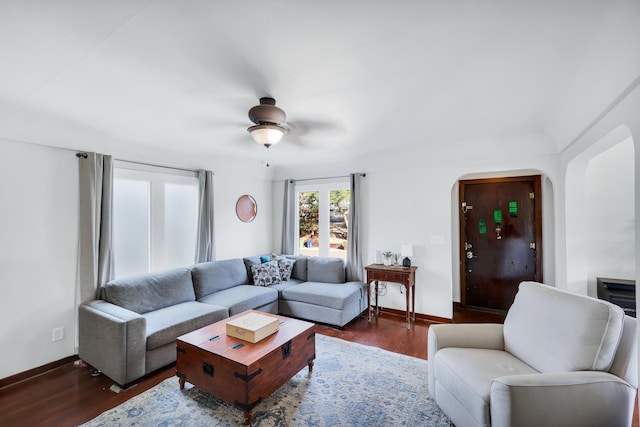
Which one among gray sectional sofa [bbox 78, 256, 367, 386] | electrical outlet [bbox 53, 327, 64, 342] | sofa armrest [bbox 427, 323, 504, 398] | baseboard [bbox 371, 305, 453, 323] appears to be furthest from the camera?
baseboard [bbox 371, 305, 453, 323]

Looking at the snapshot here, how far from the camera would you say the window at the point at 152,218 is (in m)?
3.31

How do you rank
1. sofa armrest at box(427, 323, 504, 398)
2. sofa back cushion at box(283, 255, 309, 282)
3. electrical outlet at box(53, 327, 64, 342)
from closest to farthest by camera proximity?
sofa armrest at box(427, 323, 504, 398)
electrical outlet at box(53, 327, 64, 342)
sofa back cushion at box(283, 255, 309, 282)

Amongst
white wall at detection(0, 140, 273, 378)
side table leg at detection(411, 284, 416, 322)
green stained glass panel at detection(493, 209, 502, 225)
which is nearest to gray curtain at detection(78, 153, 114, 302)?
white wall at detection(0, 140, 273, 378)

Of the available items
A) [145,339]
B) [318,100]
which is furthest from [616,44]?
[145,339]

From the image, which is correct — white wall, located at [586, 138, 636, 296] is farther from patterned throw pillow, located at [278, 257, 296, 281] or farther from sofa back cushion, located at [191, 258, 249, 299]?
sofa back cushion, located at [191, 258, 249, 299]

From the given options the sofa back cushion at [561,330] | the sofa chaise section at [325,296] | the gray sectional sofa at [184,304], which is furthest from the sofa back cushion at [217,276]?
the sofa back cushion at [561,330]

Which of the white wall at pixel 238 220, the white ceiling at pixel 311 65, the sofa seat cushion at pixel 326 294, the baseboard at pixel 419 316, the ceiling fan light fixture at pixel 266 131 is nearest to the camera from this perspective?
the white ceiling at pixel 311 65

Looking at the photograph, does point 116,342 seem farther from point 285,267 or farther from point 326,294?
point 285,267

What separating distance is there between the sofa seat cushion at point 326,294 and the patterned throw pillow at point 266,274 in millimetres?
344

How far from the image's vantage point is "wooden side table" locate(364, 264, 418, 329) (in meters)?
3.78

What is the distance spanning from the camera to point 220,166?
176 inches

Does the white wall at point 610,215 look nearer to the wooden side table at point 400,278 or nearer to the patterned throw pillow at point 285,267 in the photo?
the wooden side table at point 400,278

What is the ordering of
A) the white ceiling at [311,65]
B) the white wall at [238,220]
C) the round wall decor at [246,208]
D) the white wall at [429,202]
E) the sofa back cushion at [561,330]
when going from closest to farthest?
1. the white ceiling at [311,65]
2. the sofa back cushion at [561,330]
3. the white wall at [429,202]
4. the white wall at [238,220]
5. the round wall decor at [246,208]

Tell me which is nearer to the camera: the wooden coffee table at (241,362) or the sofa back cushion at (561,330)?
the sofa back cushion at (561,330)
